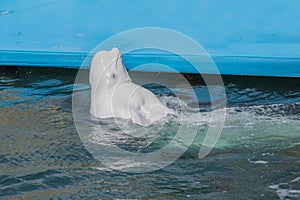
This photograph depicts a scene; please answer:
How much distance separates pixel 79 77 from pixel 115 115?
1.52 metres

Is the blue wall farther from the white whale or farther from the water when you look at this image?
the white whale

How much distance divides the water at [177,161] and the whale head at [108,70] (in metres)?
0.38

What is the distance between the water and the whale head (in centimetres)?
38

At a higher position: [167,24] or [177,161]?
[167,24]

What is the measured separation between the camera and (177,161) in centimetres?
391

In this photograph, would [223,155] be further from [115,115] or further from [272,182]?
[115,115]

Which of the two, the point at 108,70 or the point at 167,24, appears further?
the point at 167,24

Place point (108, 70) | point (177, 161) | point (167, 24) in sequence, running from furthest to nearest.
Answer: point (167, 24), point (108, 70), point (177, 161)

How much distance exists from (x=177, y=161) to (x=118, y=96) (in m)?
1.13

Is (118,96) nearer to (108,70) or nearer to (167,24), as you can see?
(108,70)

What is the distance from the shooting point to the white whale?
15.3 feet

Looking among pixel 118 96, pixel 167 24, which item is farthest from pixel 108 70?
pixel 167 24

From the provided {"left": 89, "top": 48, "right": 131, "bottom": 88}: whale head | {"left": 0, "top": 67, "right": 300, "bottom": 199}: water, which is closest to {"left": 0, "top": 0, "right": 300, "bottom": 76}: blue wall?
{"left": 0, "top": 67, "right": 300, "bottom": 199}: water

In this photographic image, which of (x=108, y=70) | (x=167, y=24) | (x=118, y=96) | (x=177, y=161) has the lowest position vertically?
(x=177, y=161)
